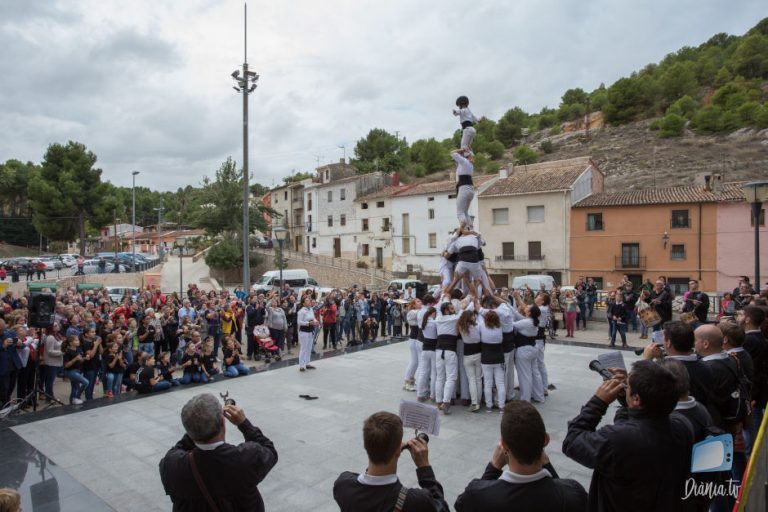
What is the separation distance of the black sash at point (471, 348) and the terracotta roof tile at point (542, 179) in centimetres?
2691

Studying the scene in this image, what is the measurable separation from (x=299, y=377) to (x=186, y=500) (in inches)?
316

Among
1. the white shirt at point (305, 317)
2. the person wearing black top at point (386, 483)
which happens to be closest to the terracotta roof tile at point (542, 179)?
the white shirt at point (305, 317)

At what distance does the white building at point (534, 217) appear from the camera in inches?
1292

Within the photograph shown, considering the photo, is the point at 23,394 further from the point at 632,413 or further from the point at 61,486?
the point at 632,413

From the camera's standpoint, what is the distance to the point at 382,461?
2.51 m

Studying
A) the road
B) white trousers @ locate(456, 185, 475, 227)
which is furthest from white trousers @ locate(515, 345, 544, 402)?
the road

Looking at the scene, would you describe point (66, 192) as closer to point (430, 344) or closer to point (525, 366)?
point (430, 344)

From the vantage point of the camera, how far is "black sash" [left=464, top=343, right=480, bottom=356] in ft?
26.5

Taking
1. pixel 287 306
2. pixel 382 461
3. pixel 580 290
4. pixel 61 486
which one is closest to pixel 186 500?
pixel 382 461

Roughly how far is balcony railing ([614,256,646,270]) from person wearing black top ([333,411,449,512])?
31.4 meters

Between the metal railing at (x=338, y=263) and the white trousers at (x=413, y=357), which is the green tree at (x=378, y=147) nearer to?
the metal railing at (x=338, y=263)

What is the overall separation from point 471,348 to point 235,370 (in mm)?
5660

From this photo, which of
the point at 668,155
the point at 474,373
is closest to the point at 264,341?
the point at 474,373

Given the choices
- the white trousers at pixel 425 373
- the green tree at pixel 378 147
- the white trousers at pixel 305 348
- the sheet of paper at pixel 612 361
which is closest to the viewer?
the sheet of paper at pixel 612 361
